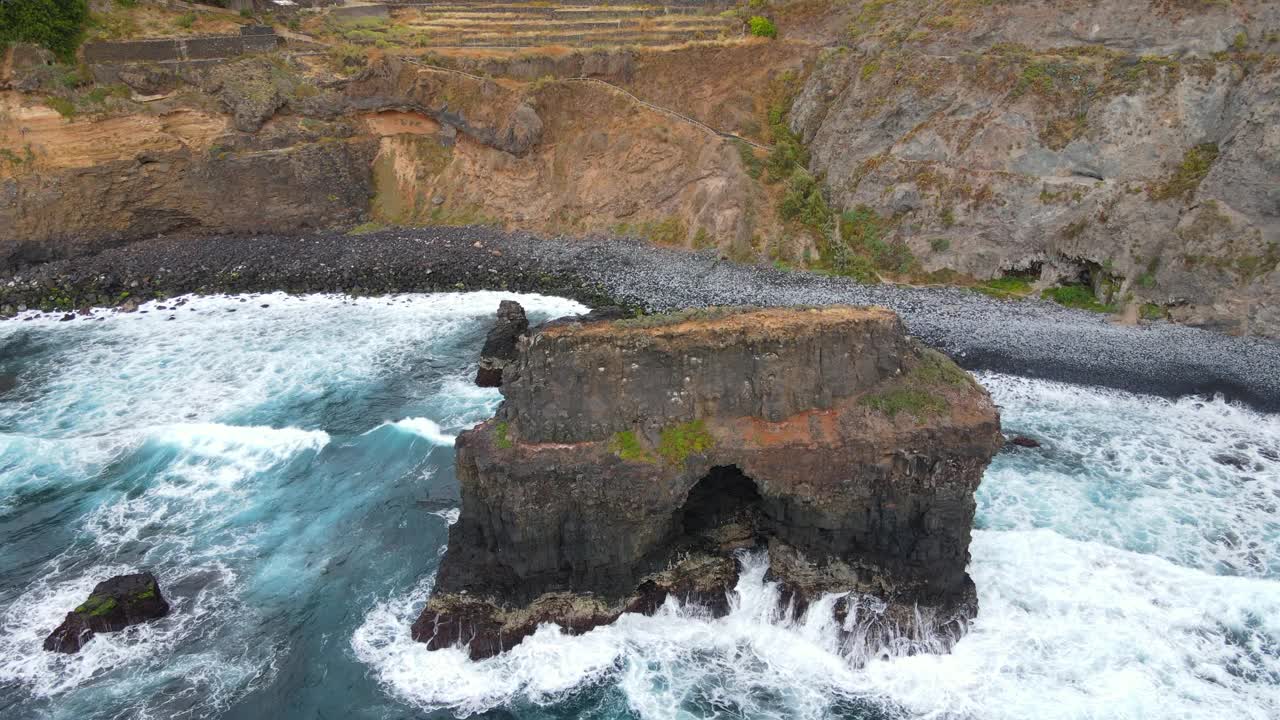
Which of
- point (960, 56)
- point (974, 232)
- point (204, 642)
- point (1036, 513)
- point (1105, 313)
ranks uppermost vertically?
point (960, 56)

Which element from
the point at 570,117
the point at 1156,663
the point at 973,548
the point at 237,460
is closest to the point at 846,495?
the point at 973,548

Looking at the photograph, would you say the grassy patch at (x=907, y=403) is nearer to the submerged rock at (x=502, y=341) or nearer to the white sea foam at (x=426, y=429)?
the white sea foam at (x=426, y=429)

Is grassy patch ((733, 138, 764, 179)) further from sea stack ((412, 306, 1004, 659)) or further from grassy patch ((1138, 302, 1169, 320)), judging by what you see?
sea stack ((412, 306, 1004, 659))

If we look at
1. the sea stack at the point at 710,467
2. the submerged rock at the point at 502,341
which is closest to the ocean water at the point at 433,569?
the sea stack at the point at 710,467

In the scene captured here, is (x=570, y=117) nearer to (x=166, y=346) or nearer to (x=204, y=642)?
(x=166, y=346)

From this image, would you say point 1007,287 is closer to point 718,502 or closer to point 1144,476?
point 1144,476

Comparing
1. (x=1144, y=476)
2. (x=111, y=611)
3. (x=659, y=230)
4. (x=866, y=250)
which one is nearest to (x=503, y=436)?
(x=111, y=611)
